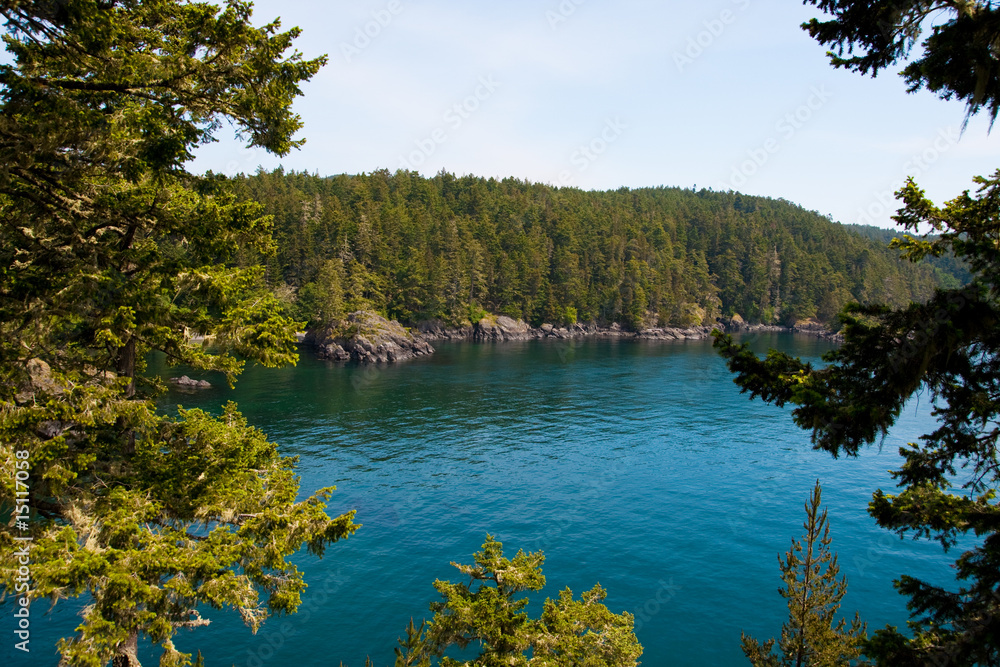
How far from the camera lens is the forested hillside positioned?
11150 centimetres

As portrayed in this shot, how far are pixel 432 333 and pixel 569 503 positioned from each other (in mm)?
87585

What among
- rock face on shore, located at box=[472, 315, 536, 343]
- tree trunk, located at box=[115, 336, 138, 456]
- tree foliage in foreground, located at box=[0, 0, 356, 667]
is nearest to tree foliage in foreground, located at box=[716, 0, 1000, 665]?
tree foliage in foreground, located at box=[0, 0, 356, 667]

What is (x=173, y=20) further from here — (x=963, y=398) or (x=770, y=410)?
(x=770, y=410)

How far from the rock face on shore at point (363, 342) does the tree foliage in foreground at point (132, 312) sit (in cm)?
7683

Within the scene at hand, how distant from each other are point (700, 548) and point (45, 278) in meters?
30.4

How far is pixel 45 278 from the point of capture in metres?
11.0

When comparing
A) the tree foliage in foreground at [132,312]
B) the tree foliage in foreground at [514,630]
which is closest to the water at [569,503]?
the tree foliage in foreground at [514,630]

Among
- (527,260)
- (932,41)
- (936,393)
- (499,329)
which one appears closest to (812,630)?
(936,393)

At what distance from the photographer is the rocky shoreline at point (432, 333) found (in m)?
91.4

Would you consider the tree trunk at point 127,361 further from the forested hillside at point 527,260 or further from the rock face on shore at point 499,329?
the rock face on shore at point 499,329

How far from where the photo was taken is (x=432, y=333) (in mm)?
120562

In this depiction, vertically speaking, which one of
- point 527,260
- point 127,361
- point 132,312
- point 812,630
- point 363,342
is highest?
point 527,260

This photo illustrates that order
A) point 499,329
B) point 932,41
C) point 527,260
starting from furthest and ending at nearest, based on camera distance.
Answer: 1. point 527,260
2. point 499,329
3. point 932,41

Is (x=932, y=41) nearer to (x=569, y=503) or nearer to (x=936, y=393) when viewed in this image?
(x=936, y=393)
